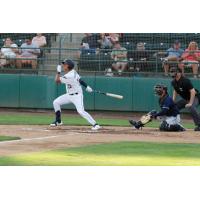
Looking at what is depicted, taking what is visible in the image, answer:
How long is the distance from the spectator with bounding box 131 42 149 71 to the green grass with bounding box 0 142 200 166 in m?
9.83

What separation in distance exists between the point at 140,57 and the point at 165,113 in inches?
273

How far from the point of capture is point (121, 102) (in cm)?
2316

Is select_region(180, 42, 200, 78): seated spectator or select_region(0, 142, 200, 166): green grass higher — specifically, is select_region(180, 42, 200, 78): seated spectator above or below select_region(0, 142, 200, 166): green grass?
above

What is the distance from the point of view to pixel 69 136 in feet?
49.8

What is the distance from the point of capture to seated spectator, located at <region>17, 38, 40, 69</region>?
80.1 ft

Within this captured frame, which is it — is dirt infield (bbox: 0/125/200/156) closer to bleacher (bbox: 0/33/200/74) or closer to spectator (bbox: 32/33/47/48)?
bleacher (bbox: 0/33/200/74)

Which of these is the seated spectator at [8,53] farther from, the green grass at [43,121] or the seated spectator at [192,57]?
the seated spectator at [192,57]

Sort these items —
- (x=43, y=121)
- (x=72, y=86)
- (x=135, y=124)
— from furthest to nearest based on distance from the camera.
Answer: (x=43, y=121) < (x=135, y=124) < (x=72, y=86)

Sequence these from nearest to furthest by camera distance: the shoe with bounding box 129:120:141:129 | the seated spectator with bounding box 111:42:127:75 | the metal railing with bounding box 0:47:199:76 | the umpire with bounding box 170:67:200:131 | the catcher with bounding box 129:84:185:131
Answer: the catcher with bounding box 129:84:185:131 → the shoe with bounding box 129:120:141:129 → the umpire with bounding box 170:67:200:131 → the metal railing with bounding box 0:47:199:76 → the seated spectator with bounding box 111:42:127:75

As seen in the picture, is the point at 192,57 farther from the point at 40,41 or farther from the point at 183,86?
the point at 40,41

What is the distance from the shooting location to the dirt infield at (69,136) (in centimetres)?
1305

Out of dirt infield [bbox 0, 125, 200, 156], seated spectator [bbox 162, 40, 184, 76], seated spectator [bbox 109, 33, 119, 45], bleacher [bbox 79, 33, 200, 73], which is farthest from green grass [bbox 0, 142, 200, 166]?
seated spectator [bbox 109, 33, 119, 45]

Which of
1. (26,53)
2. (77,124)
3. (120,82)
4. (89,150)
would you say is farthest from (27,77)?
(89,150)

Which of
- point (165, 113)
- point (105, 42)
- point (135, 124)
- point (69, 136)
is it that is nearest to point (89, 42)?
point (105, 42)
